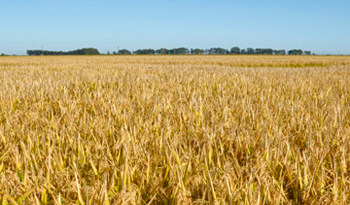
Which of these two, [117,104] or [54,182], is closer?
[54,182]

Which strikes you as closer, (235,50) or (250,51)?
(235,50)

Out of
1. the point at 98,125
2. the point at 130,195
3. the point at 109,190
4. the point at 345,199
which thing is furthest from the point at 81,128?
the point at 345,199

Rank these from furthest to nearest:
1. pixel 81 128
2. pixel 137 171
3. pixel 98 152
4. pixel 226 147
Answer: pixel 81 128, pixel 226 147, pixel 98 152, pixel 137 171

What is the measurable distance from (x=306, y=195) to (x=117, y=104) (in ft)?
5.89

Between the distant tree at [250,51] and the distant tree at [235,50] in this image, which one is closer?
the distant tree at [235,50]

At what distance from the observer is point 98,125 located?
5.90 feet

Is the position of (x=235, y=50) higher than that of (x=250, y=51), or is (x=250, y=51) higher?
(x=235, y=50)

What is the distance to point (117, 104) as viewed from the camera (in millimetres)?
2449

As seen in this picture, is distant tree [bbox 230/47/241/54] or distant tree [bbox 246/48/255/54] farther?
distant tree [bbox 246/48/255/54]

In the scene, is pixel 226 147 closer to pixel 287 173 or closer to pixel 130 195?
pixel 287 173

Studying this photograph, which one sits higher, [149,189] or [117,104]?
[117,104]

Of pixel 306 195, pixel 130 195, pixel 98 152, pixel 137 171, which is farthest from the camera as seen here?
pixel 98 152

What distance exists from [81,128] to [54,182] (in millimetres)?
687

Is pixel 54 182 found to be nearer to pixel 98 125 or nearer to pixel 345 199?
pixel 98 125
